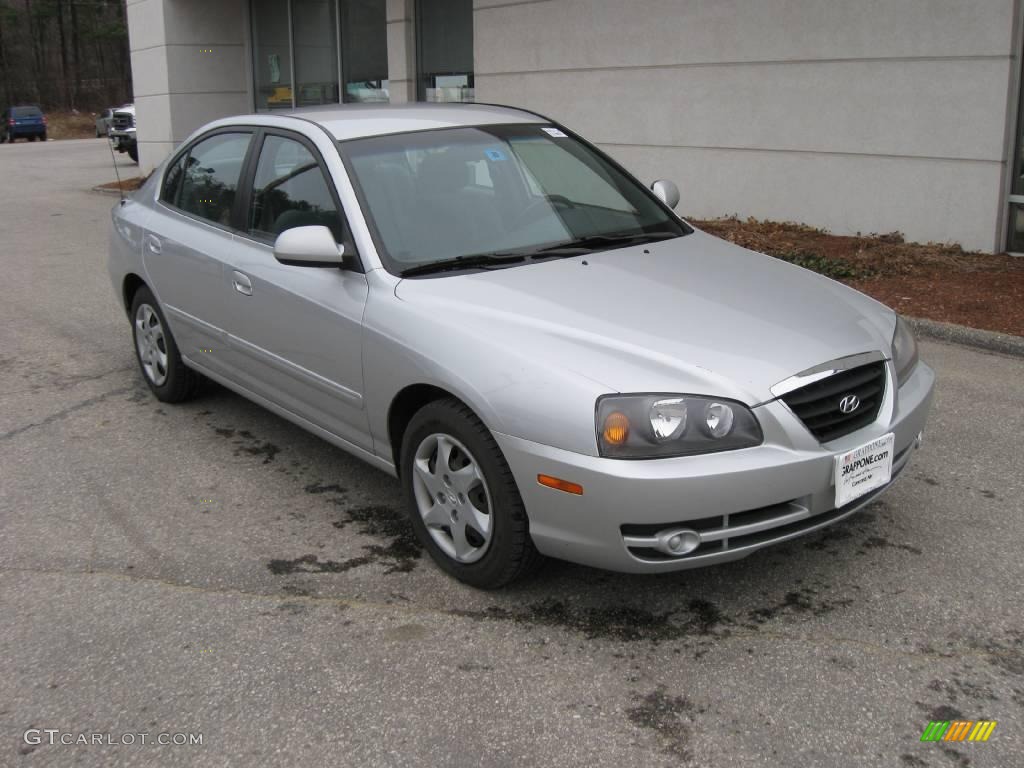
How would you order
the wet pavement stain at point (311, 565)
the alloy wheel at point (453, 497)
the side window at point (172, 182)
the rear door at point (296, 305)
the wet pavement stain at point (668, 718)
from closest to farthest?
the wet pavement stain at point (668, 718) < the alloy wheel at point (453, 497) < the wet pavement stain at point (311, 565) < the rear door at point (296, 305) < the side window at point (172, 182)

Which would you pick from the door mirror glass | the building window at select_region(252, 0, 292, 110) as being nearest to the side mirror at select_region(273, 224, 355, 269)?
the door mirror glass

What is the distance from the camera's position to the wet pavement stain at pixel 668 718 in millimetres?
2857

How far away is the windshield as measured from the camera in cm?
418

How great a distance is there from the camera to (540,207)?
14.8 ft

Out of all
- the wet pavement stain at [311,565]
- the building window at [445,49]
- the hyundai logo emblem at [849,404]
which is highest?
the building window at [445,49]

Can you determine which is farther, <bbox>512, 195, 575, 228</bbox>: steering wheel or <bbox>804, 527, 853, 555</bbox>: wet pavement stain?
<bbox>512, 195, 575, 228</bbox>: steering wheel

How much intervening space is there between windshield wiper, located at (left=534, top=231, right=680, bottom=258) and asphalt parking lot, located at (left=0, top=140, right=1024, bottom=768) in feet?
4.29

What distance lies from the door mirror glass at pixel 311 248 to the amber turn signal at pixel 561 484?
1.32m

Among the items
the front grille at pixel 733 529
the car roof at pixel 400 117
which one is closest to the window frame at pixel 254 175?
the car roof at pixel 400 117

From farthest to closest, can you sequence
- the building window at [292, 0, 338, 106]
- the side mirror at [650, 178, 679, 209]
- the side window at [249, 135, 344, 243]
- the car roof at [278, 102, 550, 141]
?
1. the building window at [292, 0, 338, 106]
2. the side mirror at [650, 178, 679, 209]
3. the car roof at [278, 102, 550, 141]
4. the side window at [249, 135, 344, 243]

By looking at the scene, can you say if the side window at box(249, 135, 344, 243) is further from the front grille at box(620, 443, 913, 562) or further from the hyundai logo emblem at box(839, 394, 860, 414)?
the hyundai logo emblem at box(839, 394, 860, 414)

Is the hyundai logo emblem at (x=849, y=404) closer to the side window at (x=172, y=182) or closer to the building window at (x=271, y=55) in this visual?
the side window at (x=172, y=182)

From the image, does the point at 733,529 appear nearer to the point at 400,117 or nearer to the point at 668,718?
the point at 668,718

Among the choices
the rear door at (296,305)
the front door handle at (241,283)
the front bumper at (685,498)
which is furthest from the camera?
the front door handle at (241,283)
